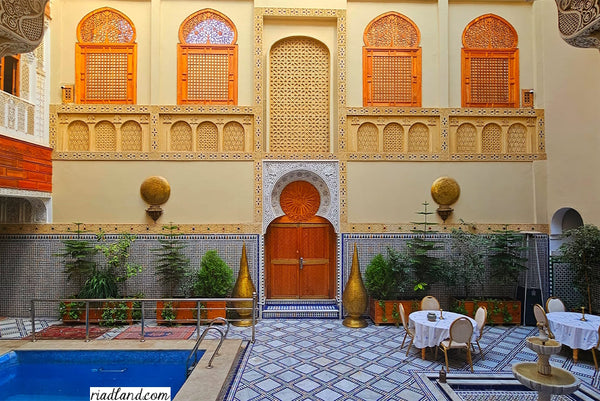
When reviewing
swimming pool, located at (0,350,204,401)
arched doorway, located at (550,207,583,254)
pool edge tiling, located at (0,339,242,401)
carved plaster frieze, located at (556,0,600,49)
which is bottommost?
swimming pool, located at (0,350,204,401)

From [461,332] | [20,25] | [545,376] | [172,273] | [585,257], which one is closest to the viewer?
[20,25]

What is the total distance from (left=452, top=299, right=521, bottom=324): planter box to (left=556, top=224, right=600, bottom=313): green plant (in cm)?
112

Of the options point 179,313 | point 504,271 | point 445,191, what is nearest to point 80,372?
point 179,313

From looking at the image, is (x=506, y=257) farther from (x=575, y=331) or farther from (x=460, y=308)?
(x=575, y=331)

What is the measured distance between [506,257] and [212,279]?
224 inches

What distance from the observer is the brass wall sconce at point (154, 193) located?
23.8 feet

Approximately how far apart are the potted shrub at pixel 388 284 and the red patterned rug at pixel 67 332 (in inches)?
196

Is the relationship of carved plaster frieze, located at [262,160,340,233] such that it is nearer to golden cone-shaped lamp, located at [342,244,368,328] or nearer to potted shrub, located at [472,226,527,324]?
golden cone-shaped lamp, located at [342,244,368,328]

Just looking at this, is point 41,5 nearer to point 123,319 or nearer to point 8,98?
point 8,98

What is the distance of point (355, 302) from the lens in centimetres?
696

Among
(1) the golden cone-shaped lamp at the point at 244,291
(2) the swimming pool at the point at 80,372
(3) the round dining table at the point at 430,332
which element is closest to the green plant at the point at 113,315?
(2) the swimming pool at the point at 80,372

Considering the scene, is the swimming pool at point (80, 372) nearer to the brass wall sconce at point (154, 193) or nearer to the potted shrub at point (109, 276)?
the potted shrub at point (109, 276)

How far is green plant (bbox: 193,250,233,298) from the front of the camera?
684cm

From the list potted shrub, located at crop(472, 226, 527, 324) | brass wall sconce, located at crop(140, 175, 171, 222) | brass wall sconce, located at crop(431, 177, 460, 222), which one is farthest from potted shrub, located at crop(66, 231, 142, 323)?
potted shrub, located at crop(472, 226, 527, 324)
